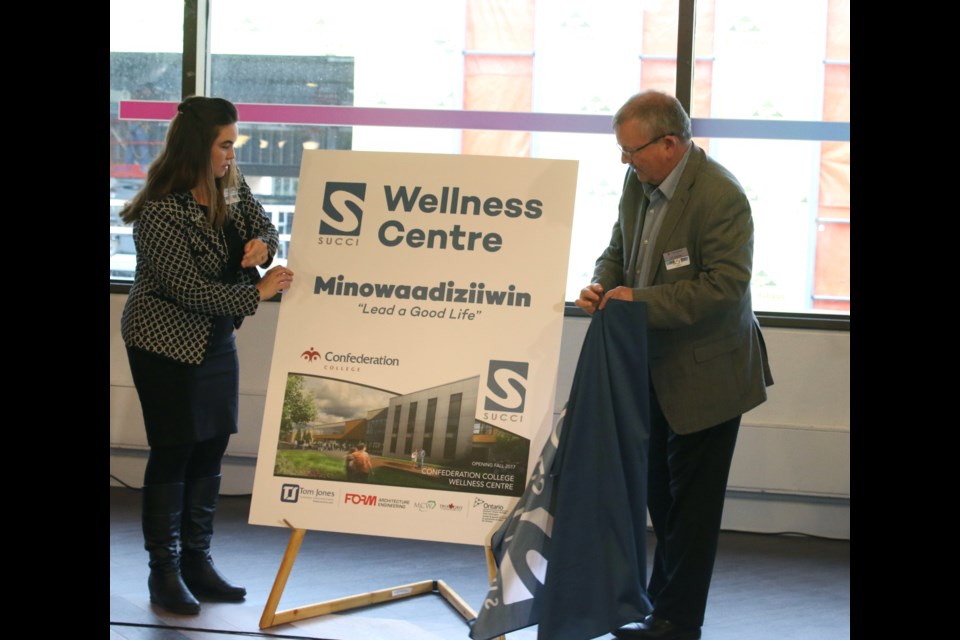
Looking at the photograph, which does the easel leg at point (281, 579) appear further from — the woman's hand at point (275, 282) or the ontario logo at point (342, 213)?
the ontario logo at point (342, 213)

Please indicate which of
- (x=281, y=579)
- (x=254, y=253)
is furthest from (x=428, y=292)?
(x=281, y=579)

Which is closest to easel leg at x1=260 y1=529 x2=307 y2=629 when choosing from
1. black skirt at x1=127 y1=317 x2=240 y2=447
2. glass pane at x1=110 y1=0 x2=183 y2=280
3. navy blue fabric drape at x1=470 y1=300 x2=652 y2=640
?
black skirt at x1=127 y1=317 x2=240 y2=447

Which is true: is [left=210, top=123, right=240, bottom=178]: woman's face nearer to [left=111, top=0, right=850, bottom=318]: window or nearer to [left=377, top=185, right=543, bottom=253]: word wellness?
[left=377, top=185, right=543, bottom=253]: word wellness

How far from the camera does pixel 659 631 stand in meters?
2.81

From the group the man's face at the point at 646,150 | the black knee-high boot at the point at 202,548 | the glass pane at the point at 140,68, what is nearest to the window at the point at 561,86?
the glass pane at the point at 140,68

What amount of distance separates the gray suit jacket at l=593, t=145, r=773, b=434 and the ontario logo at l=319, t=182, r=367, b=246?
2.79ft

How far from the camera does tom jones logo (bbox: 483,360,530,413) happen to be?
8.80ft

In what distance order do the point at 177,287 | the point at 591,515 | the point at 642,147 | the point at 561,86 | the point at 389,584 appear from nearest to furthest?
the point at 591,515 < the point at 642,147 < the point at 177,287 < the point at 389,584 < the point at 561,86

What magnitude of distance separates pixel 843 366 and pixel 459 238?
6.72ft

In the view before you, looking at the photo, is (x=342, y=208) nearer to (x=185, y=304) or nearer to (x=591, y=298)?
(x=185, y=304)

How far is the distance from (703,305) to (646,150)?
462 millimetres

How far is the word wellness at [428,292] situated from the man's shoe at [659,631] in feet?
3.33

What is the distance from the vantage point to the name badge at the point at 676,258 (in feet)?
8.80

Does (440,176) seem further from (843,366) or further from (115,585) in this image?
(843,366)
